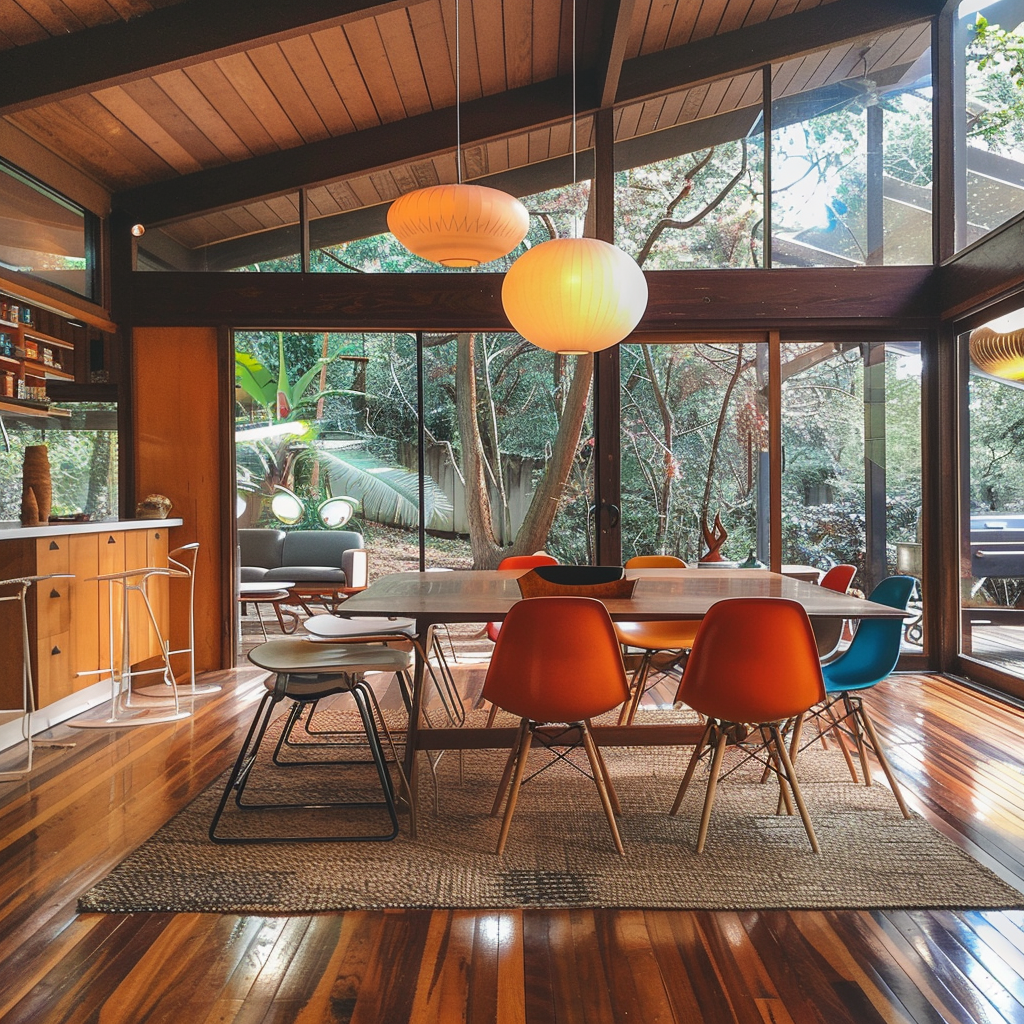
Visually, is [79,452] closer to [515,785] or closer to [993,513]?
[515,785]

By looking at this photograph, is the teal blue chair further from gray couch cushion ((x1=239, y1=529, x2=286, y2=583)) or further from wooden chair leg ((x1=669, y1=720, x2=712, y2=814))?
gray couch cushion ((x1=239, y1=529, x2=286, y2=583))

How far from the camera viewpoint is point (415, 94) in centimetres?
562

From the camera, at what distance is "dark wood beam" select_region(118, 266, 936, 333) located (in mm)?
5809

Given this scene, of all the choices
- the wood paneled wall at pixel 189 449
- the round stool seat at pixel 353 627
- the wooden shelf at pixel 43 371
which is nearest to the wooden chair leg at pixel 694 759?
the round stool seat at pixel 353 627

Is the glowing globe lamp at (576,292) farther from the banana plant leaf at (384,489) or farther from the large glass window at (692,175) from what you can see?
the banana plant leaf at (384,489)

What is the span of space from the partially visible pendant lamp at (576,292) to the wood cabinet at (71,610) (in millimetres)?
2469

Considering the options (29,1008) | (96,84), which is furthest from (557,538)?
(29,1008)

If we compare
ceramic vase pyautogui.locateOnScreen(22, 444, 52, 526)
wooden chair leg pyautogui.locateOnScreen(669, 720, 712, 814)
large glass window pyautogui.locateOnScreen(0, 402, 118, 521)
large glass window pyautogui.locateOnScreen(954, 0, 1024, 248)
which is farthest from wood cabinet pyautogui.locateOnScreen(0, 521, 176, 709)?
large glass window pyautogui.locateOnScreen(954, 0, 1024, 248)

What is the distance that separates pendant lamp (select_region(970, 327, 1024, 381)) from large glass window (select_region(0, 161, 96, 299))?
549 centimetres

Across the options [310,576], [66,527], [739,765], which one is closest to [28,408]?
[66,527]

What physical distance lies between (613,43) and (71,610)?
427 cm

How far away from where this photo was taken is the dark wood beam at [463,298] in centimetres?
581

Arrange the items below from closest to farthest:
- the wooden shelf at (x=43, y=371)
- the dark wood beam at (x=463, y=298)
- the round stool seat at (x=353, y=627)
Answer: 1. the round stool seat at (x=353, y=627)
2. the wooden shelf at (x=43, y=371)
3. the dark wood beam at (x=463, y=298)

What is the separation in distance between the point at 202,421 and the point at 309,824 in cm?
355
